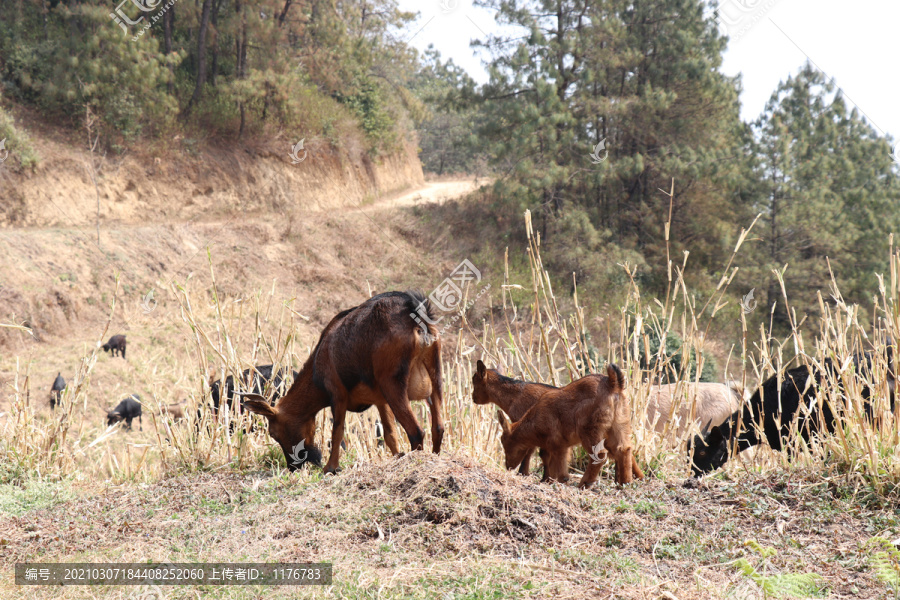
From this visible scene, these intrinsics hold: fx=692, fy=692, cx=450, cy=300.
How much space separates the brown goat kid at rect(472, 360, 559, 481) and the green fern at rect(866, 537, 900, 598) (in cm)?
188

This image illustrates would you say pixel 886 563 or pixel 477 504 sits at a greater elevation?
pixel 477 504

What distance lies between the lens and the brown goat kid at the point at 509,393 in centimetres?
460

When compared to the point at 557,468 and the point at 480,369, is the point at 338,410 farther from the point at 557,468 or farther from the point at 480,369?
the point at 557,468

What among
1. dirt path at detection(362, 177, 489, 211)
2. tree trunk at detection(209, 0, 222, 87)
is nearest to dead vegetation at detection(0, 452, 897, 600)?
tree trunk at detection(209, 0, 222, 87)

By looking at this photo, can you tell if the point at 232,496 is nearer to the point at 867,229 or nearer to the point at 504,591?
the point at 504,591

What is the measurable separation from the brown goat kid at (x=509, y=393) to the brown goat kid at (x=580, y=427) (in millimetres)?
126

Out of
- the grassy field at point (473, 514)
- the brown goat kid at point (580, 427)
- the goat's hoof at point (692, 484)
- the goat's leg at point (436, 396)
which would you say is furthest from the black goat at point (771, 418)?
the goat's leg at point (436, 396)

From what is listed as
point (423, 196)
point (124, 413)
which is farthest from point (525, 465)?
point (423, 196)

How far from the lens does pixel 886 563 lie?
306cm

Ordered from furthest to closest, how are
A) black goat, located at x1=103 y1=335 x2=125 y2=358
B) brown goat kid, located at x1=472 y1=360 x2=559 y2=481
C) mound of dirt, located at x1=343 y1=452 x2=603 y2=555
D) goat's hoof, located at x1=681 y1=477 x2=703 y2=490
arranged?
black goat, located at x1=103 y1=335 x2=125 y2=358 < brown goat kid, located at x1=472 y1=360 x2=559 y2=481 < goat's hoof, located at x1=681 y1=477 x2=703 y2=490 < mound of dirt, located at x1=343 y1=452 x2=603 y2=555

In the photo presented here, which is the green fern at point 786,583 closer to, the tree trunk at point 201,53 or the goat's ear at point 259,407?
the goat's ear at point 259,407

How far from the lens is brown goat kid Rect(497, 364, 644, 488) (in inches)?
159

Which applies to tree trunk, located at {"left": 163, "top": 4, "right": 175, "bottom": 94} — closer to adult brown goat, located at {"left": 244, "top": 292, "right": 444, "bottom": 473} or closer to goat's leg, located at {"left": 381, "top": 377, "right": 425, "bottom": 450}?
→ adult brown goat, located at {"left": 244, "top": 292, "right": 444, "bottom": 473}
